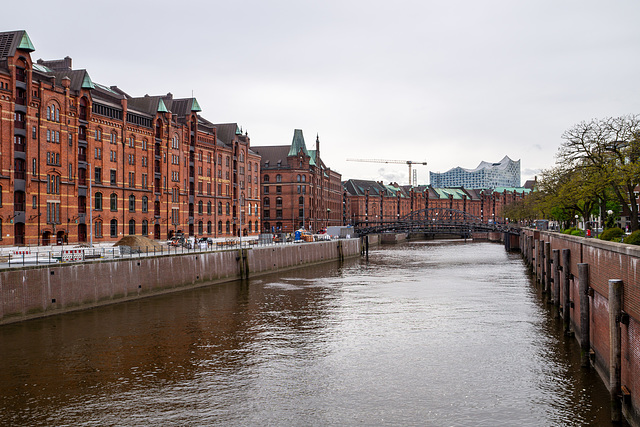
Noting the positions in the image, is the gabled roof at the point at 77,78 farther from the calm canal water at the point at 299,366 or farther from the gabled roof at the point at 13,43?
the calm canal water at the point at 299,366

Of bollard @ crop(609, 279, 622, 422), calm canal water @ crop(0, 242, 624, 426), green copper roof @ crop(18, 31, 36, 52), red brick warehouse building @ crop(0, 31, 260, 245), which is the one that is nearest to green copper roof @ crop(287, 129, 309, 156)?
red brick warehouse building @ crop(0, 31, 260, 245)

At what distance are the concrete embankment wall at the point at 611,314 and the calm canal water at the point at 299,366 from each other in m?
1.09

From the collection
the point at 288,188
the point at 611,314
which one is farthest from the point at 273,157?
the point at 611,314

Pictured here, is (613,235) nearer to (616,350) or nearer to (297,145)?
(616,350)

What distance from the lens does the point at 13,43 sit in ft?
195

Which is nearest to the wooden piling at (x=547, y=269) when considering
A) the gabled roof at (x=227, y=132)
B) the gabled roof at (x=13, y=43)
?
the gabled roof at (x=13, y=43)

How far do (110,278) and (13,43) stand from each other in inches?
1193

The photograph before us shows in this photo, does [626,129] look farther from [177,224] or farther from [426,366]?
[177,224]

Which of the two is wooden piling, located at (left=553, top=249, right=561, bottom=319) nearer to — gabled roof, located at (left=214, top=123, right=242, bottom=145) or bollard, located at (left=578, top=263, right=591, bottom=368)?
bollard, located at (left=578, top=263, right=591, bottom=368)

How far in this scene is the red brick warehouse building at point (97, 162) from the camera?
60281 mm

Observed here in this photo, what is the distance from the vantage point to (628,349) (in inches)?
779

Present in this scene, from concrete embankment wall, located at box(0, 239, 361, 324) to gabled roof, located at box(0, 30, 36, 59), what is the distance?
2698 centimetres

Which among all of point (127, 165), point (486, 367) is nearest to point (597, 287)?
point (486, 367)

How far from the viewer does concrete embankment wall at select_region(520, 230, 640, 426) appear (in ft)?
63.2
